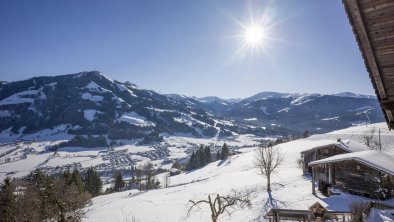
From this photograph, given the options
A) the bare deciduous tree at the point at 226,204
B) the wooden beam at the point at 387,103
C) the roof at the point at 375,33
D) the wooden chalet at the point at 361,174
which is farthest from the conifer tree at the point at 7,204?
the roof at the point at 375,33

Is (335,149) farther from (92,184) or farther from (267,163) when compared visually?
(92,184)

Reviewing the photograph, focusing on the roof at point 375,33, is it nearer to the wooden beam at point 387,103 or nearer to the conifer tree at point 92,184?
the wooden beam at point 387,103

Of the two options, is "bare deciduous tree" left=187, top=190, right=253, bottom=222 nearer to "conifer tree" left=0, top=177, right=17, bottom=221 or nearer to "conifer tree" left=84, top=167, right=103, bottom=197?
"conifer tree" left=0, top=177, right=17, bottom=221

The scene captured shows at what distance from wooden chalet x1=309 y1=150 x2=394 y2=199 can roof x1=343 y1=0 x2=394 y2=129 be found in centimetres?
3427

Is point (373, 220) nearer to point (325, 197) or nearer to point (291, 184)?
point (325, 197)

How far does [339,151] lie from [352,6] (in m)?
55.9

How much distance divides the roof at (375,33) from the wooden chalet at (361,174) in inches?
1349

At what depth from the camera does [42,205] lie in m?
62.5

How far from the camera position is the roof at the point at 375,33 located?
4598 mm

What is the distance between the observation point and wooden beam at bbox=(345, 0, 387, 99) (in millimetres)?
4656

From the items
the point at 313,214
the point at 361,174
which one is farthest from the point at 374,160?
the point at 313,214

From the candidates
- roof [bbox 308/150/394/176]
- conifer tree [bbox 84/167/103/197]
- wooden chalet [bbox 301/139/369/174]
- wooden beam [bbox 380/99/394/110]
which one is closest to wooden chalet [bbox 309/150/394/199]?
roof [bbox 308/150/394/176]

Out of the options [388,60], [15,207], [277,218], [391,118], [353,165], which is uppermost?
[388,60]

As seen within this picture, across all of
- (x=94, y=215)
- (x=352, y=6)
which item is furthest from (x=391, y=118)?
(x=94, y=215)
